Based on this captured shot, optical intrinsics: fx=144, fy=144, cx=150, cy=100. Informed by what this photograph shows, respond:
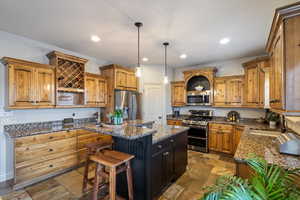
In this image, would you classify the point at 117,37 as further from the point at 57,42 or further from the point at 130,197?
the point at 130,197

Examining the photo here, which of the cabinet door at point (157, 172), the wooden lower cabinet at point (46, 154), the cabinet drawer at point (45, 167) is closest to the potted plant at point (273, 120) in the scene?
the cabinet door at point (157, 172)

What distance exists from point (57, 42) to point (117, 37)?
4.63 ft

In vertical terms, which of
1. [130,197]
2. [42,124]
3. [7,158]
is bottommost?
[130,197]

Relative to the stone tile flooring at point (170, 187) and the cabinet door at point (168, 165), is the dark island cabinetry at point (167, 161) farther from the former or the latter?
the stone tile flooring at point (170, 187)

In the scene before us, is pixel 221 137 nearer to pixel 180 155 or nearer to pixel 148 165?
pixel 180 155

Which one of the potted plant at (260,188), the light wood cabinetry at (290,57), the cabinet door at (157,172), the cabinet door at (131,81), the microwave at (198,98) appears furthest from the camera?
the microwave at (198,98)

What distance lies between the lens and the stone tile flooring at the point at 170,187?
2.31 metres

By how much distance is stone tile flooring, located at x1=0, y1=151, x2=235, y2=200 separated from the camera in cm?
231

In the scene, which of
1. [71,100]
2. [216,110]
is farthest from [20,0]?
[216,110]

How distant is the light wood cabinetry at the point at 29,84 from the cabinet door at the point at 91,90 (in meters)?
0.82

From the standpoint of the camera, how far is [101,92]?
4133 mm

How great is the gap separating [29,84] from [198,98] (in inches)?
179

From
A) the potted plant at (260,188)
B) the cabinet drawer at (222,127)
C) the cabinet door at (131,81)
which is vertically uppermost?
the cabinet door at (131,81)

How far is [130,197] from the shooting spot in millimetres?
1936
